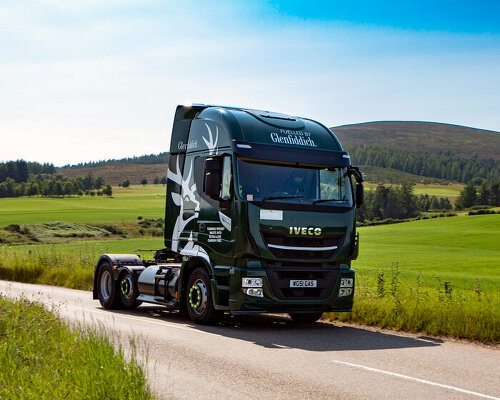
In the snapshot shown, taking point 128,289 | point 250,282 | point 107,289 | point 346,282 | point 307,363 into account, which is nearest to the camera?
point 307,363

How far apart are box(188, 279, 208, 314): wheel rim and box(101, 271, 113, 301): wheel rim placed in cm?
364

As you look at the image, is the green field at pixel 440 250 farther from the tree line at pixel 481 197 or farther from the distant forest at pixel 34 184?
the distant forest at pixel 34 184

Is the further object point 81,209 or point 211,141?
point 81,209

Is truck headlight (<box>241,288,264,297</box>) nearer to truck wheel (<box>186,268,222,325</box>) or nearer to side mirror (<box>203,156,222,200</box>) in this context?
truck wheel (<box>186,268,222,325</box>)

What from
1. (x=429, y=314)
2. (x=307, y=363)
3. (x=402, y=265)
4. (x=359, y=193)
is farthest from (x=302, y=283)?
(x=402, y=265)

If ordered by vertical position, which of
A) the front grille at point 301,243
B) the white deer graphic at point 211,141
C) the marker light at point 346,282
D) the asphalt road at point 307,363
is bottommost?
the asphalt road at point 307,363

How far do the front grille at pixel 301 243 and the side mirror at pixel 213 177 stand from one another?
1115mm

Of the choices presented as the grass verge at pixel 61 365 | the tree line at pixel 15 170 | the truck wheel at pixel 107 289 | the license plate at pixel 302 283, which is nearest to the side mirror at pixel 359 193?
the license plate at pixel 302 283

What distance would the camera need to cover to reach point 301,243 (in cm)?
1123

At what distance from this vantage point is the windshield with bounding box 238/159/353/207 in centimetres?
1114

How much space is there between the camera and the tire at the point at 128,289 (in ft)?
46.9

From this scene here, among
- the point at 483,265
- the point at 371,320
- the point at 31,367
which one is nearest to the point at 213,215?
the point at 371,320

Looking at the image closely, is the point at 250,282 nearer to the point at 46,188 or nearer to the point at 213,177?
the point at 213,177

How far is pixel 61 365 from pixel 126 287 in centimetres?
861
